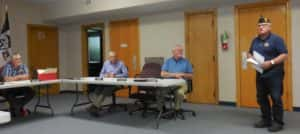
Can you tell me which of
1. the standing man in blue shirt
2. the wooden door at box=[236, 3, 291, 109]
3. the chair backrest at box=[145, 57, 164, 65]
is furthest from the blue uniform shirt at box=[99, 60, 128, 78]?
the standing man in blue shirt

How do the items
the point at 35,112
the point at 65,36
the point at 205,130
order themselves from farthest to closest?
the point at 65,36 < the point at 35,112 < the point at 205,130

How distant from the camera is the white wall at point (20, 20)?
6.71 metres

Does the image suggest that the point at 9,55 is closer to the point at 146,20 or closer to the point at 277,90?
the point at 146,20

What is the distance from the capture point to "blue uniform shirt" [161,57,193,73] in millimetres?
4379

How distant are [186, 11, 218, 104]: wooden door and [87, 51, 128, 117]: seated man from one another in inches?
58.4

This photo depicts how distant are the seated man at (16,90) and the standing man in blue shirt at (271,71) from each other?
352cm

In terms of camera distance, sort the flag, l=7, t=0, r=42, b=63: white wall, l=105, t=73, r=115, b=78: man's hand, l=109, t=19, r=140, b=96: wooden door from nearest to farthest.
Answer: l=105, t=73, r=115, b=78: man's hand
the flag
l=109, t=19, r=140, b=96: wooden door
l=7, t=0, r=42, b=63: white wall

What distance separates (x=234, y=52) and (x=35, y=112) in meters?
3.66

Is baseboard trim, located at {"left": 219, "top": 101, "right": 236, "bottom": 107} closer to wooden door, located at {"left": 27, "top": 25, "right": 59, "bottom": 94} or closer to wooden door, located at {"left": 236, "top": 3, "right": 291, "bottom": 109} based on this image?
wooden door, located at {"left": 236, "top": 3, "right": 291, "bottom": 109}

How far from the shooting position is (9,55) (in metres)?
6.29

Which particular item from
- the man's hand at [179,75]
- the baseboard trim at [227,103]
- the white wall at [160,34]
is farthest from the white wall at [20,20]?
the baseboard trim at [227,103]

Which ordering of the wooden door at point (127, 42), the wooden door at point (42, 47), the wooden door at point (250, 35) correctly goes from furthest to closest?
1. the wooden door at point (42, 47)
2. the wooden door at point (127, 42)
3. the wooden door at point (250, 35)

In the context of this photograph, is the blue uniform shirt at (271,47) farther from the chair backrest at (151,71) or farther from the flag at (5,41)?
the flag at (5,41)

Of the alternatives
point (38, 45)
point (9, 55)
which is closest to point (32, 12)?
point (38, 45)
